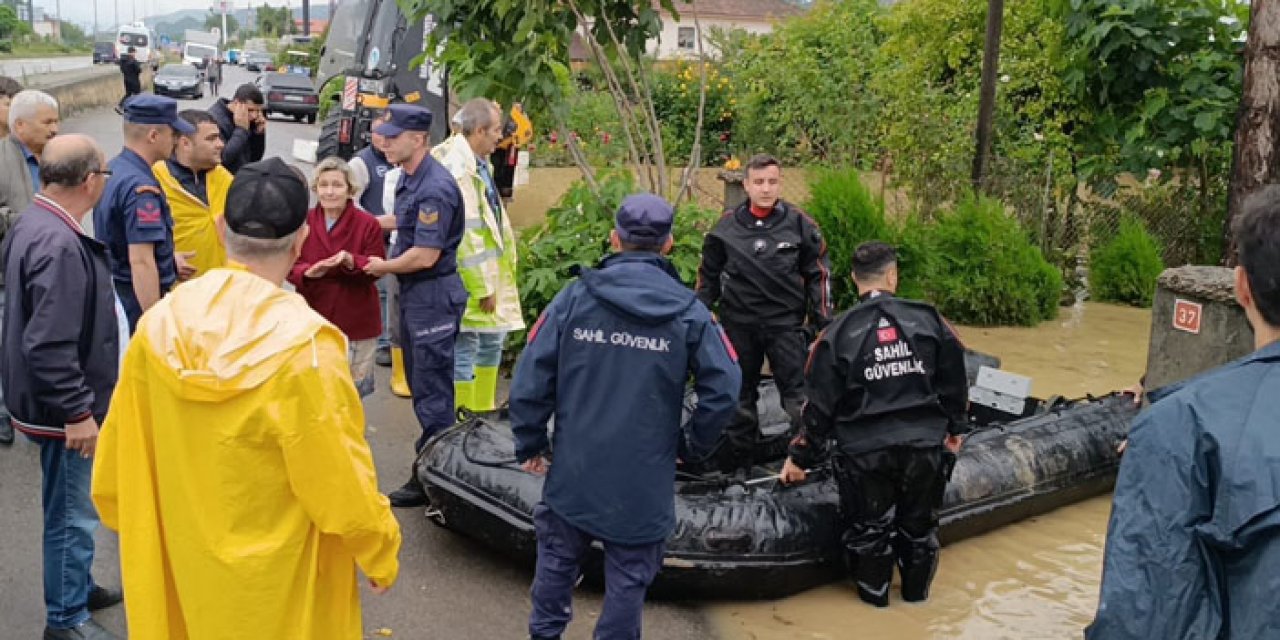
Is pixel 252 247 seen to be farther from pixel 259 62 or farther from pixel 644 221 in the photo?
pixel 259 62

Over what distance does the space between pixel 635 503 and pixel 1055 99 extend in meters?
10.1

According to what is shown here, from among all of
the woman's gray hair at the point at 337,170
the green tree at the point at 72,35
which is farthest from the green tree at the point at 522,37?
the green tree at the point at 72,35

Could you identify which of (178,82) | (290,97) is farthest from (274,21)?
(290,97)

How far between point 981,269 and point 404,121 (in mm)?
6524

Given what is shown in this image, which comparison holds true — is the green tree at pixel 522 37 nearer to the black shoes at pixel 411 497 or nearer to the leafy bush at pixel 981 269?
the black shoes at pixel 411 497

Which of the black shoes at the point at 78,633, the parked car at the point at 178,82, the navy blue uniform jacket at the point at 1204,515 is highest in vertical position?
the parked car at the point at 178,82

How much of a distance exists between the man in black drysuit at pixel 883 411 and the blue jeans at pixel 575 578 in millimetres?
1318

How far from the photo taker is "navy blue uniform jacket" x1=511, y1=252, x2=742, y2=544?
3.74m

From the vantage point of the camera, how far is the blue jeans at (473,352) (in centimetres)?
655

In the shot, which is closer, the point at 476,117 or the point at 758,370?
the point at 476,117

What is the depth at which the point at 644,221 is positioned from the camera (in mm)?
3848

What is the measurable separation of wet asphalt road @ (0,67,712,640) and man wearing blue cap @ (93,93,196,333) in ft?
3.68

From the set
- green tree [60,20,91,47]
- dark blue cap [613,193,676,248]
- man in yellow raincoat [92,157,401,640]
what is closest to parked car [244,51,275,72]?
dark blue cap [613,193,676,248]

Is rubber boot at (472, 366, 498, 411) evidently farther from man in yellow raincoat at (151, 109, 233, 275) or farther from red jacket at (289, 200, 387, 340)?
man in yellow raincoat at (151, 109, 233, 275)
